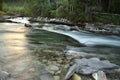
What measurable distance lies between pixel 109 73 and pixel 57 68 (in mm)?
1328

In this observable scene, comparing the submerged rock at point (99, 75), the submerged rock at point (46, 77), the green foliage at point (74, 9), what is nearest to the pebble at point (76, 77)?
the submerged rock at point (99, 75)

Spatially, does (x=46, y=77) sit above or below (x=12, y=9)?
below

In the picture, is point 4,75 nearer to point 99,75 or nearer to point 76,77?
point 76,77

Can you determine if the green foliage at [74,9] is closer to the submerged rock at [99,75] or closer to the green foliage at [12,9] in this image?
the green foliage at [12,9]

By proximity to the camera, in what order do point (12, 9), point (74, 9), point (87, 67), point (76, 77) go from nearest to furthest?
point (76, 77) < point (87, 67) < point (74, 9) < point (12, 9)

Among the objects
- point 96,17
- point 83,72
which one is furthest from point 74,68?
point 96,17

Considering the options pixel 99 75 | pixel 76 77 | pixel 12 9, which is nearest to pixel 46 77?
pixel 76 77

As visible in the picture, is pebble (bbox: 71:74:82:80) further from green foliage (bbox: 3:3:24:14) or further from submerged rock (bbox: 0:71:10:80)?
green foliage (bbox: 3:3:24:14)

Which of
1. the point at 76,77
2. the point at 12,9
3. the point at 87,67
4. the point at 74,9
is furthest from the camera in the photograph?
the point at 12,9

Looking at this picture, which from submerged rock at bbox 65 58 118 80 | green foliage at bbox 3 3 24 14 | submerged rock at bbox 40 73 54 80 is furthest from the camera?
green foliage at bbox 3 3 24 14

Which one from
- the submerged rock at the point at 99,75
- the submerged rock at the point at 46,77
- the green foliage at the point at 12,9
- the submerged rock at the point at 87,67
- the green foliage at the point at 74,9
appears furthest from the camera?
the green foliage at the point at 12,9

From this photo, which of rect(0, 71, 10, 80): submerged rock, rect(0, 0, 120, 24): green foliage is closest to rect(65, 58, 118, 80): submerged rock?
rect(0, 71, 10, 80): submerged rock

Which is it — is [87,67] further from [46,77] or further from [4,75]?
[4,75]

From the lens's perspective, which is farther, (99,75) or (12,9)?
(12,9)
